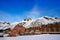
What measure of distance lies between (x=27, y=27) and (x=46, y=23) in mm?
1084

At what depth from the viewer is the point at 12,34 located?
8.88m

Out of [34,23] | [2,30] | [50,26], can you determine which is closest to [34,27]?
[34,23]

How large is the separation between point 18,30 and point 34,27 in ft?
3.80

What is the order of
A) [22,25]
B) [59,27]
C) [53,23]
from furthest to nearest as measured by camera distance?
[22,25] → [53,23] → [59,27]

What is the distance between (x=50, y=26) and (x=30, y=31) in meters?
1.31

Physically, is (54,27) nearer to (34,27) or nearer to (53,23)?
(53,23)

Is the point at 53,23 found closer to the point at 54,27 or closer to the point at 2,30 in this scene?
the point at 54,27

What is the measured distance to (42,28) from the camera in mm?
9227

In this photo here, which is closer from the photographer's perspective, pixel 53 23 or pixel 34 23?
pixel 53 23

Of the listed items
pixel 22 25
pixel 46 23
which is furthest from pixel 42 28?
pixel 22 25

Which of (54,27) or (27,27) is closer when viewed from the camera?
(54,27)

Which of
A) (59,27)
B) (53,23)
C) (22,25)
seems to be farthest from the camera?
(22,25)

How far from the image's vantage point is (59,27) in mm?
8320

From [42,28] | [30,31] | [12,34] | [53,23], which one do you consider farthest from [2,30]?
[53,23]
